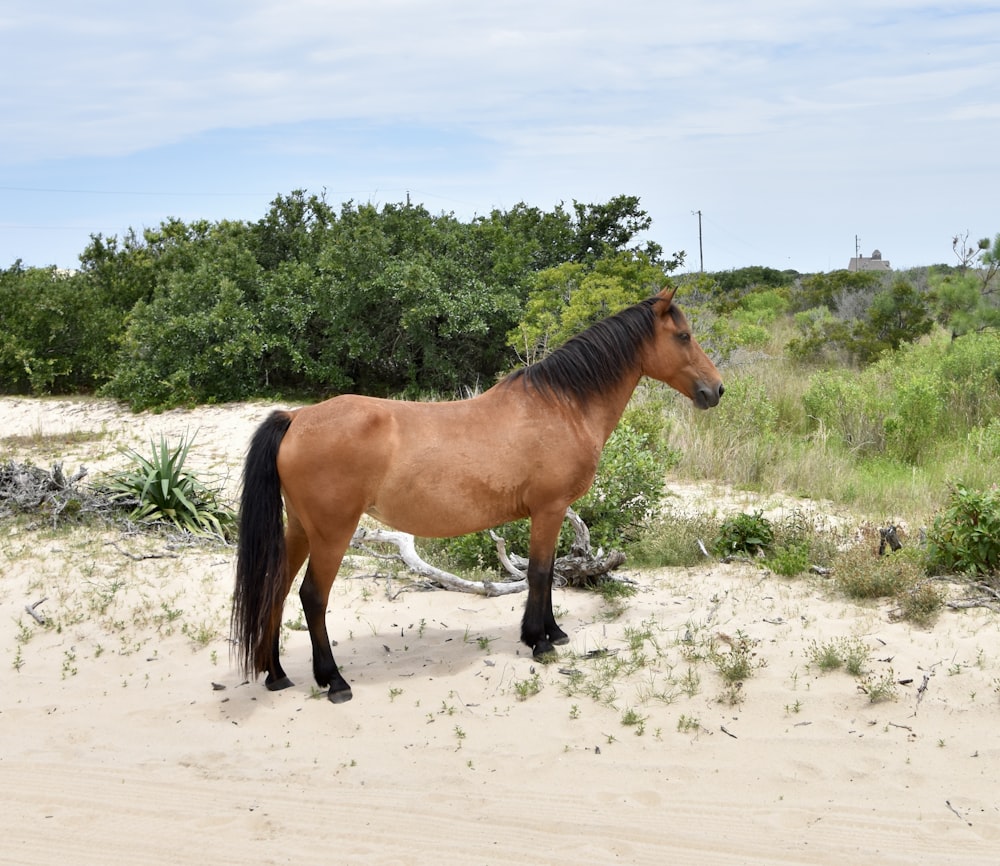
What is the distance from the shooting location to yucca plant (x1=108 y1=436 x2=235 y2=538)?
8.75 metres

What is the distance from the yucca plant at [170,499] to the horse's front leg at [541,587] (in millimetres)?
3912

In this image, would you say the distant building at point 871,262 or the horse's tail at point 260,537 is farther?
the distant building at point 871,262

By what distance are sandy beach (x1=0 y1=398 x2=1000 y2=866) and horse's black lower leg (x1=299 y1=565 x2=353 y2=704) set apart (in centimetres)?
10

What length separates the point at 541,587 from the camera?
5.74m

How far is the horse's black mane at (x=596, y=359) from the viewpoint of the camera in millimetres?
5684

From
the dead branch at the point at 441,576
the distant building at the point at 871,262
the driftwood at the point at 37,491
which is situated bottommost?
the dead branch at the point at 441,576

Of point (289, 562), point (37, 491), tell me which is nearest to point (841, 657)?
point (289, 562)

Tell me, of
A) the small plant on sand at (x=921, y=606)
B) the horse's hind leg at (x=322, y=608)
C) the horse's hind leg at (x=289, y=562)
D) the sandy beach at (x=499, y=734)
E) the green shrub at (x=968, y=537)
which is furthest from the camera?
the green shrub at (x=968, y=537)

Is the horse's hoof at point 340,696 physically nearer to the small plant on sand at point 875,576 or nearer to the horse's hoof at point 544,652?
the horse's hoof at point 544,652

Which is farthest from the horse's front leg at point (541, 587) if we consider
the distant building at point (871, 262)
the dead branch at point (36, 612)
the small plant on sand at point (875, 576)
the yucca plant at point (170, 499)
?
the distant building at point (871, 262)

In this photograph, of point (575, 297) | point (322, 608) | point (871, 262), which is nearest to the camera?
point (322, 608)

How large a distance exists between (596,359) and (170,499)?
5026mm

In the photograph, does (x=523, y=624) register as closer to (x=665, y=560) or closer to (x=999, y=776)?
(x=665, y=560)

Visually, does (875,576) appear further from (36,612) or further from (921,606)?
(36,612)
